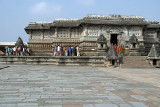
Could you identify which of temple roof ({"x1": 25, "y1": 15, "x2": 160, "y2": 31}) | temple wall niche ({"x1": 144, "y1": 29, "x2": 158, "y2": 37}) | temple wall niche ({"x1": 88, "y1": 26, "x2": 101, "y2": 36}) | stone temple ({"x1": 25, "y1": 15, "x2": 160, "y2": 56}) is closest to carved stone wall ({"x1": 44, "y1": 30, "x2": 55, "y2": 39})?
stone temple ({"x1": 25, "y1": 15, "x2": 160, "y2": 56})

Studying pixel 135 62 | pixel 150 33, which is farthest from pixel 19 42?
pixel 150 33

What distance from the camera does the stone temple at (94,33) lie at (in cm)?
2577

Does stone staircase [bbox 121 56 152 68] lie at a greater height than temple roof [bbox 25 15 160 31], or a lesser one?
lesser

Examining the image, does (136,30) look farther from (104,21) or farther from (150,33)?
(104,21)

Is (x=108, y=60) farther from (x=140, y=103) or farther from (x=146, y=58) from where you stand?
(x=140, y=103)

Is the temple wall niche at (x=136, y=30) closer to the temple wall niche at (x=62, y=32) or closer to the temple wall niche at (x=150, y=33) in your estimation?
the temple wall niche at (x=150, y=33)

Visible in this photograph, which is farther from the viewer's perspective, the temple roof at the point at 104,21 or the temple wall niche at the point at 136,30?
the temple wall niche at the point at 136,30

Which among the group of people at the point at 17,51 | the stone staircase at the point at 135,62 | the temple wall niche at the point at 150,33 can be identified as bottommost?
the stone staircase at the point at 135,62

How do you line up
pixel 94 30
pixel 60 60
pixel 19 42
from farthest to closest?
pixel 19 42, pixel 94 30, pixel 60 60

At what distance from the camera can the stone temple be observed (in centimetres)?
2577

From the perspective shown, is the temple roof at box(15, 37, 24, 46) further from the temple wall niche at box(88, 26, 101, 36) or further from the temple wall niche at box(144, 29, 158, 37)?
the temple wall niche at box(144, 29, 158, 37)

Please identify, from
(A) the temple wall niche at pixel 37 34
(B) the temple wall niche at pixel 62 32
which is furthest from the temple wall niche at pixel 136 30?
(A) the temple wall niche at pixel 37 34

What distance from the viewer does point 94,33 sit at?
26.5 meters

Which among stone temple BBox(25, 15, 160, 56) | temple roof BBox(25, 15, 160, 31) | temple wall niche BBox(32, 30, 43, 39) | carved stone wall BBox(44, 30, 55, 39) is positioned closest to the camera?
stone temple BBox(25, 15, 160, 56)
